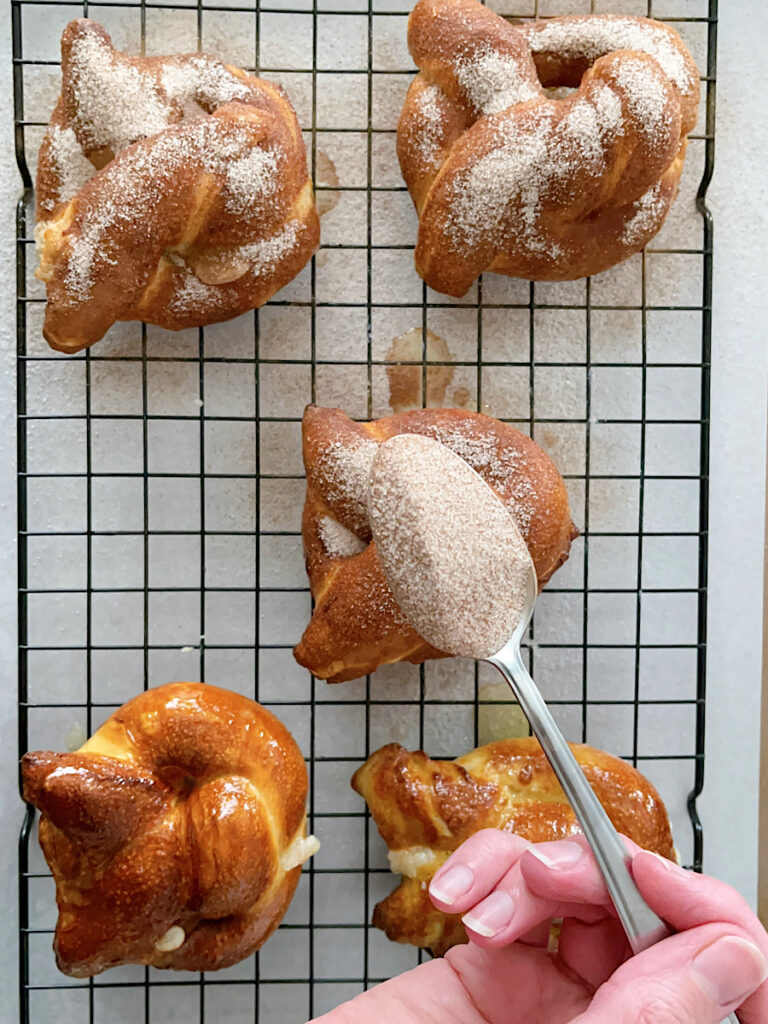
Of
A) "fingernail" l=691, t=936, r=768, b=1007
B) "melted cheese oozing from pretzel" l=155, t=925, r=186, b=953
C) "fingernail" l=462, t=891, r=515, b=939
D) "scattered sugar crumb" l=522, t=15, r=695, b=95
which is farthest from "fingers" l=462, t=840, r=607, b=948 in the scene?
"scattered sugar crumb" l=522, t=15, r=695, b=95

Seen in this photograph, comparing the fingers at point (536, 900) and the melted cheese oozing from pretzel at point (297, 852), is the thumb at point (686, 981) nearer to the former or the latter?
the fingers at point (536, 900)

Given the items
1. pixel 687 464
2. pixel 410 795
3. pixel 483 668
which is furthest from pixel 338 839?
pixel 687 464

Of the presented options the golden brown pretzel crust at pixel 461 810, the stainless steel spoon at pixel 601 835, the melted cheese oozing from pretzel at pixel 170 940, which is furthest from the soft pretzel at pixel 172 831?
the stainless steel spoon at pixel 601 835

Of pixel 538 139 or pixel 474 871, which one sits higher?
pixel 538 139

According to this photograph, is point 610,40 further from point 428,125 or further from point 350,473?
point 350,473

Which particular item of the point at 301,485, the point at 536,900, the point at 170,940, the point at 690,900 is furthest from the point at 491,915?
the point at 301,485
